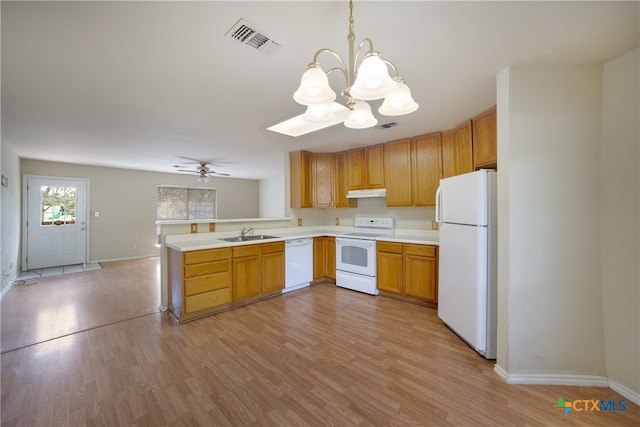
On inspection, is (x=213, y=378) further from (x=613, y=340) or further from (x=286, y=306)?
(x=613, y=340)

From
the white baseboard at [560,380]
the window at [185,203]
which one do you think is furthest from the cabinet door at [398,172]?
the window at [185,203]

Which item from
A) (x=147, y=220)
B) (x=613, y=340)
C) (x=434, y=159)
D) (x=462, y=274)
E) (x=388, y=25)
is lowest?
(x=613, y=340)

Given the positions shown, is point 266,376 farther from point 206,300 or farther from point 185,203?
point 185,203

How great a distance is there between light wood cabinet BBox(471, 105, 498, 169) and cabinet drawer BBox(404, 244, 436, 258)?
1.10m

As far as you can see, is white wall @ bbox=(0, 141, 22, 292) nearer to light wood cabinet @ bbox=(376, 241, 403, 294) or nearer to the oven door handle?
the oven door handle

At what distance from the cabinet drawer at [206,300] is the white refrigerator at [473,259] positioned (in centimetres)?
258

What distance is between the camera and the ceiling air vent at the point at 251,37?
1.42m

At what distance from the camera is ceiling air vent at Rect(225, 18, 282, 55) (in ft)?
4.67

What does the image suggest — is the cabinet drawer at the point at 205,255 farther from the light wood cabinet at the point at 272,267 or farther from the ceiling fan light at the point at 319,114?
the ceiling fan light at the point at 319,114

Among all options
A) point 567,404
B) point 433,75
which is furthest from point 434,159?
point 567,404

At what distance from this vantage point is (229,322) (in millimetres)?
2842

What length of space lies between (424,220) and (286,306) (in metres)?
2.37

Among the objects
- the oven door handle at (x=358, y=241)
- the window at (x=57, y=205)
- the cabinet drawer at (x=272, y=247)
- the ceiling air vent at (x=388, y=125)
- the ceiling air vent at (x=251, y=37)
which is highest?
the ceiling air vent at (x=388, y=125)

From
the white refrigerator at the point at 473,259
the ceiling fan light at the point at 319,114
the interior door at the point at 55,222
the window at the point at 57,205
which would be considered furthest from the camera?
the window at the point at 57,205
